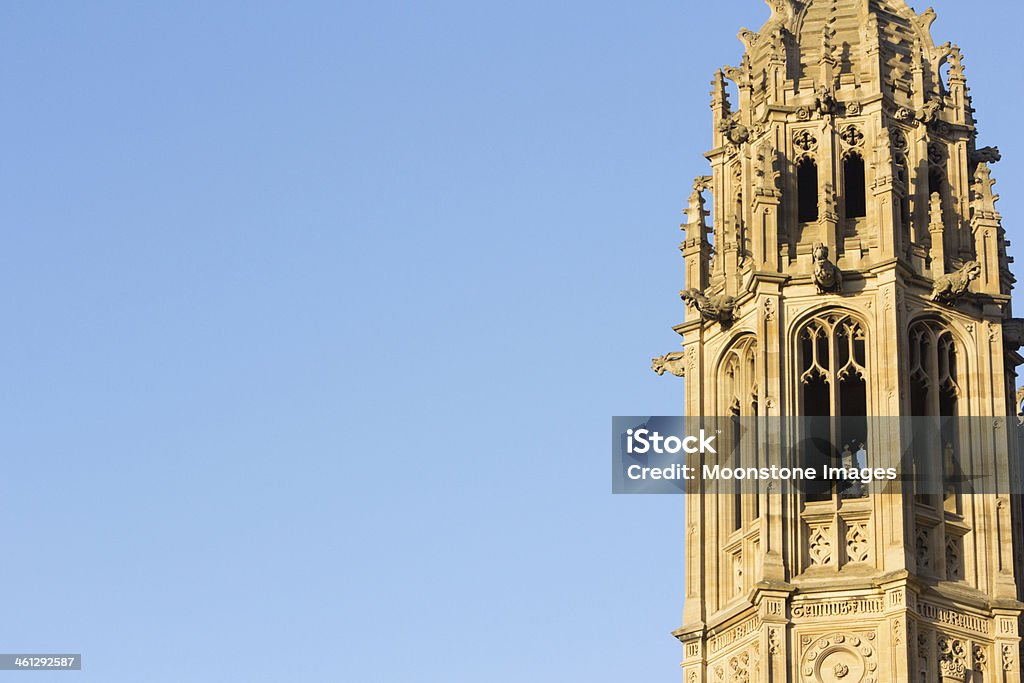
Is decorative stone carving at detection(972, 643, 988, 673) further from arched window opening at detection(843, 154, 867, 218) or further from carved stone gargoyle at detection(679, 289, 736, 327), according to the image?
arched window opening at detection(843, 154, 867, 218)

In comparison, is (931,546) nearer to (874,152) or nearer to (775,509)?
(775,509)

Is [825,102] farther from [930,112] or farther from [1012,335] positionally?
[1012,335]

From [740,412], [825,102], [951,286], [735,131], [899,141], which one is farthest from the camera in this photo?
[735,131]

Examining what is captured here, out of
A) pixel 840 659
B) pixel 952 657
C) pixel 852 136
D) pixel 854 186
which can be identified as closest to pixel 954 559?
pixel 952 657

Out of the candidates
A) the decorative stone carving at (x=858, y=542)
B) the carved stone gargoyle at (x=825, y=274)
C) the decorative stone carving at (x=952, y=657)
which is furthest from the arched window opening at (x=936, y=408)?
the decorative stone carving at (x=952, y=657)

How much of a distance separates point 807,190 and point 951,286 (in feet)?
14.2

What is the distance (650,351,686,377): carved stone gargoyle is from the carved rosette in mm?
8086

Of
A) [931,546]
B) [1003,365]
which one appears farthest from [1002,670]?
[1003,365]

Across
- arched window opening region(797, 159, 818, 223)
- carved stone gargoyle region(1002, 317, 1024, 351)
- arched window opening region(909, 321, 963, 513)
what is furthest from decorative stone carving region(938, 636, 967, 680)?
arched window opening region(797, 159, 818, 223)

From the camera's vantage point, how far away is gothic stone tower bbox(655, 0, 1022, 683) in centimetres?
6234

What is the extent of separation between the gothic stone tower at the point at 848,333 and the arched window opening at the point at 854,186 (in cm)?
5

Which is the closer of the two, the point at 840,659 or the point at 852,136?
the point at 840,659

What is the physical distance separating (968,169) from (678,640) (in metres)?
12.4

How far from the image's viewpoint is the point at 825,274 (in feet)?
213
